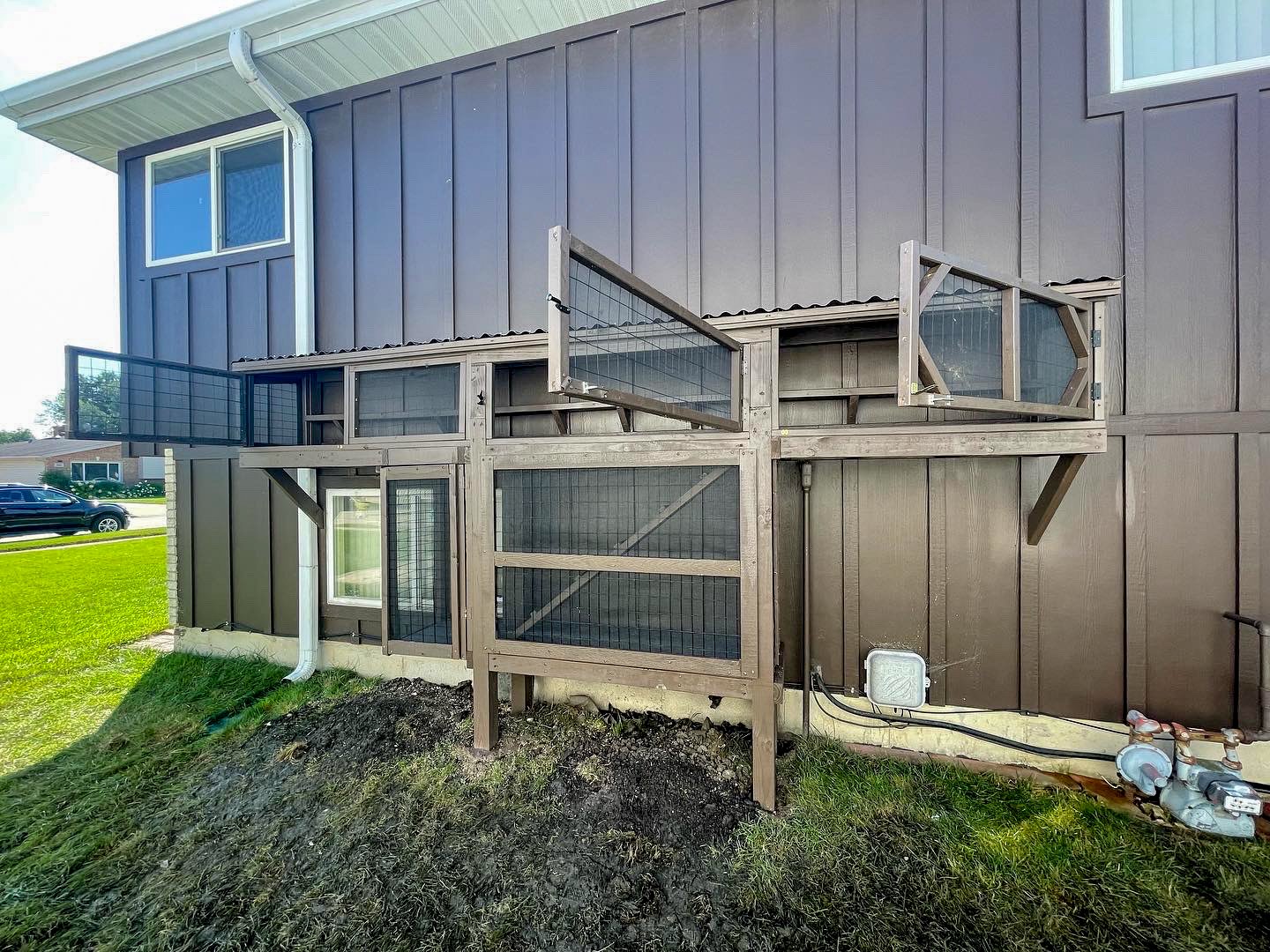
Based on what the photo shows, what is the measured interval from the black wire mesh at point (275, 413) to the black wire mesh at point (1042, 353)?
170 inches

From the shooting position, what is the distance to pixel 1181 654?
2373 mm

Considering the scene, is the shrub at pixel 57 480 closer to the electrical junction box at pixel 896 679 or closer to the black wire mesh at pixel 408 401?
the black wire mesh at pixel 408 401

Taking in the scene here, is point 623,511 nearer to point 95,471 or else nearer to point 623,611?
point 623,611

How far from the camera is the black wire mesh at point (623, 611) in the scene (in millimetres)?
2295

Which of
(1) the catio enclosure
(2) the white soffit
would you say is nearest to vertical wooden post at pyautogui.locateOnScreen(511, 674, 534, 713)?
(1) the catio enclosure

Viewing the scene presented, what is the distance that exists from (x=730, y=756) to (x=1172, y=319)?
3038 millimetres

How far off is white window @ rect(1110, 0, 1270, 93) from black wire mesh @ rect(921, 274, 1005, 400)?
1670 mm

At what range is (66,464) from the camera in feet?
66.0

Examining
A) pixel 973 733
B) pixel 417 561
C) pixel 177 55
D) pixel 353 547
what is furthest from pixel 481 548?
pixel 177 55

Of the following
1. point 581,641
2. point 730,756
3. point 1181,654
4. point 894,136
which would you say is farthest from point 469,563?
point 1181,654

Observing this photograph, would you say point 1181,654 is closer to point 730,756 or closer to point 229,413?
point 730,756

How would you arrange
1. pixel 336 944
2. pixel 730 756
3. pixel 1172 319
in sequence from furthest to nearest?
pixel 730 756 → pixel 1172 319 → pixel 336 944

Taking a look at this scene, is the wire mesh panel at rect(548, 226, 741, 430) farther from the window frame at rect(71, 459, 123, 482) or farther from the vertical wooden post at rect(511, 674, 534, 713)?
the window frame at rect(71, 459, 123, 482)

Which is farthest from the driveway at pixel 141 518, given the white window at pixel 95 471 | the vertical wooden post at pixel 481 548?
the vertical wooden post at pixel 481 548
